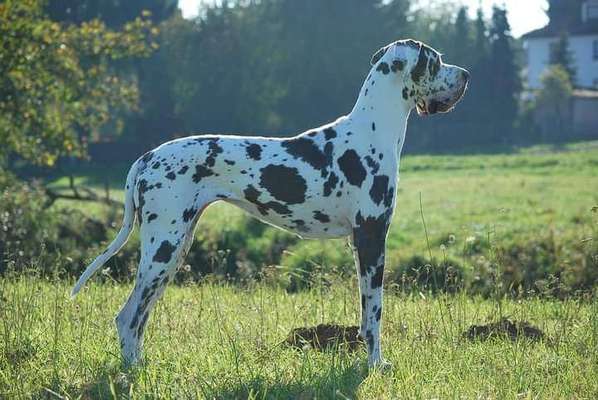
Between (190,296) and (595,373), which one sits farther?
(190,296)

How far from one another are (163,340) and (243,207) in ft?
4.87

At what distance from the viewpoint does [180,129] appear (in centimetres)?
5472

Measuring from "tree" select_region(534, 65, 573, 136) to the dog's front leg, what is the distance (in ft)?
199

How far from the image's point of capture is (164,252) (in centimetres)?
771

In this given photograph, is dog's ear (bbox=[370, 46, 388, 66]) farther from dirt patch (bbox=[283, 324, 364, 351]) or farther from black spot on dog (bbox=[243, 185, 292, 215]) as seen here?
dirt patch (bbox=[283, 324, 364, 351])

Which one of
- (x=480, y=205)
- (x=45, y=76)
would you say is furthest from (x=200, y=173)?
(x=480, y=205)

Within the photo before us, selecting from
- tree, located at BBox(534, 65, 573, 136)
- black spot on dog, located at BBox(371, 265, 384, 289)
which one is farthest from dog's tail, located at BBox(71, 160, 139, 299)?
tree, located at BBox(534, 65, 573, 136)

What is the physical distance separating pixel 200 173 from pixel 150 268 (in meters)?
0.89

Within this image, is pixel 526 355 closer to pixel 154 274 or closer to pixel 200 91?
pixel 154 274

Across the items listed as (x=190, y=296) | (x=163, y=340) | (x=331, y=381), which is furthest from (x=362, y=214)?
(x=190, y=296)

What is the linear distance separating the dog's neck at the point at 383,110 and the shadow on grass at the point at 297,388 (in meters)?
2.13

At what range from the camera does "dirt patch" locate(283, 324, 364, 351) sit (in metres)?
8.26

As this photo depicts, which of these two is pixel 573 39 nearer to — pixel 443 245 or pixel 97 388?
pixel 443 245

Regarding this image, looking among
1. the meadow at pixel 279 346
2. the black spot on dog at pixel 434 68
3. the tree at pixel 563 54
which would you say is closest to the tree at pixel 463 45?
the tree at pixel 563 54
